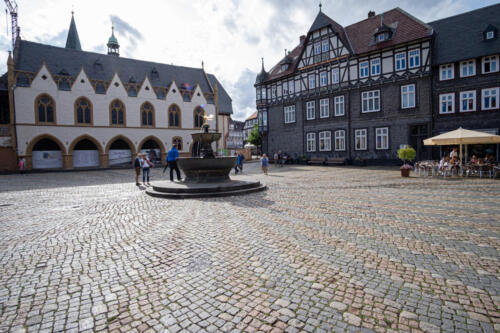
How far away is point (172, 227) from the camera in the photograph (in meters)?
6.12

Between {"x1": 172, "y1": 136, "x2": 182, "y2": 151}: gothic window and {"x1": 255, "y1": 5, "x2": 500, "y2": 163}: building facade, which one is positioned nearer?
{"x1": 255, "y1": 5, "x2": 500, "y2": 163}: building facade

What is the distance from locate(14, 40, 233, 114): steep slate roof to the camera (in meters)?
31.4

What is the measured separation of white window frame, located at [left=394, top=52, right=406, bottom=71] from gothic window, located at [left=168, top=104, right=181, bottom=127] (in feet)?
90.3

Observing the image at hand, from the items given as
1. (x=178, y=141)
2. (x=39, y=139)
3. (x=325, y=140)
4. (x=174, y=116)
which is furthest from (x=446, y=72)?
(x=39, y=139)

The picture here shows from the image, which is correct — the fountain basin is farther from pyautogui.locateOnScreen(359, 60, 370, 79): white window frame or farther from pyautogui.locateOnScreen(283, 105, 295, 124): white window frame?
pyautogui.locateOnScreen(283, 105, 295, 124): white window frame

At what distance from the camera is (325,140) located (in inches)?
1186

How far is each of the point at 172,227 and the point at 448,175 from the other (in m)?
16.4

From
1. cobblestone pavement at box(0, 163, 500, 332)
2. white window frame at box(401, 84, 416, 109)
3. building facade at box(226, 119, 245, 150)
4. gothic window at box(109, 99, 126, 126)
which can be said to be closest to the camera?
cobblestone pavement at box(0, 163, 500, 332)

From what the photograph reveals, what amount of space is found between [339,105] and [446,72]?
30.8ft

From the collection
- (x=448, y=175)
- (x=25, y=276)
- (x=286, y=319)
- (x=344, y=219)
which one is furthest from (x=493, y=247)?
(x=448, y=175)

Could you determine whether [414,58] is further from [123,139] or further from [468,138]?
[123,139]

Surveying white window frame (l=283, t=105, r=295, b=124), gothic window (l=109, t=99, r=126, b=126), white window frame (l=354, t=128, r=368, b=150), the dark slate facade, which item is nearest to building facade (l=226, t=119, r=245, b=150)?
gothic window (l=109, t=99, r=126, b=126)

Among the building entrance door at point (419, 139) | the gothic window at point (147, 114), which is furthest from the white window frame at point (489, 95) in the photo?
the gothic window at point (147, 114)

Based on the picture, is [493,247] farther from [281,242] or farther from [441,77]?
[441,77]
